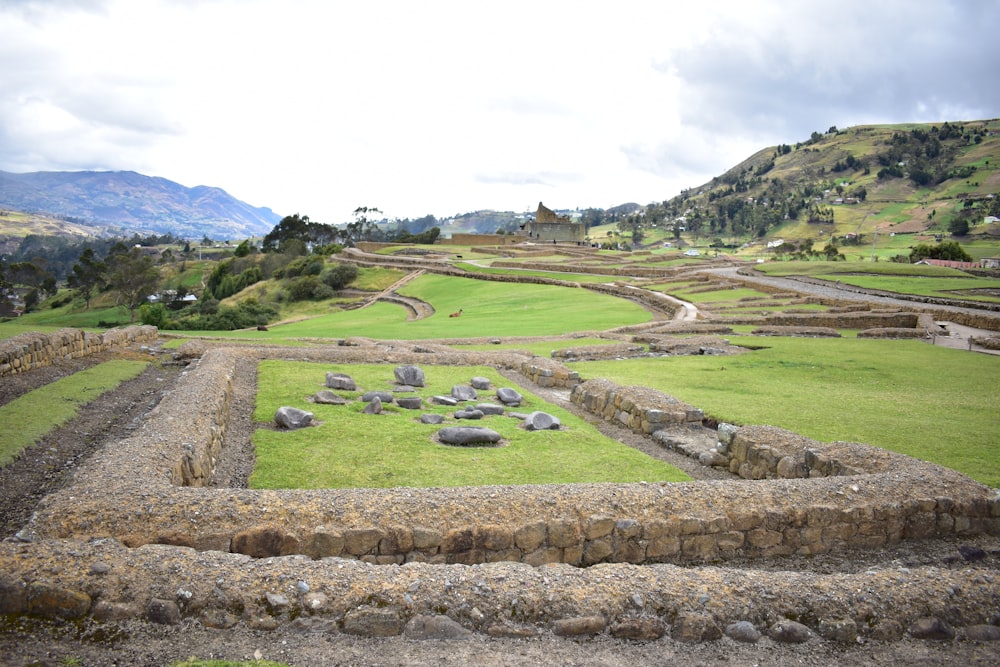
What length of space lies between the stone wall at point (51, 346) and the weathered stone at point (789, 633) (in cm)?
1674

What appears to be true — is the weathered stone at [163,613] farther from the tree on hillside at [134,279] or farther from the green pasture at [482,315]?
the tree on hillside at [134,279]

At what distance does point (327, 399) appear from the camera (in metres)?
12.6

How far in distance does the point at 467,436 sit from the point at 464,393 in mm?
3478

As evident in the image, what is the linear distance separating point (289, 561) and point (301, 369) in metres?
11.3

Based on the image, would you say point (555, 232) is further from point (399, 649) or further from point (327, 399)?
point (399, 649)

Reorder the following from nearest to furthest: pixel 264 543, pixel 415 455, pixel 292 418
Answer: pixel 264 543 → pixel 415 455 → pixel 292 418

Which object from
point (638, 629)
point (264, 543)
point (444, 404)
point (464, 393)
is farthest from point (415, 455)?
point (638, 629)

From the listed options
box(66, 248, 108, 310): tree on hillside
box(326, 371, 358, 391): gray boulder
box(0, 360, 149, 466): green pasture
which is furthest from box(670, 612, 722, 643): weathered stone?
box(66, 248, 108, 310): tree on hillside

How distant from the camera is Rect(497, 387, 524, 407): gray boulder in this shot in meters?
13.6

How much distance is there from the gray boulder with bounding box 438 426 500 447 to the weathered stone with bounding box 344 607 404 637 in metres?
5.44

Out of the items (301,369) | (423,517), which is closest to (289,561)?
(423,517)

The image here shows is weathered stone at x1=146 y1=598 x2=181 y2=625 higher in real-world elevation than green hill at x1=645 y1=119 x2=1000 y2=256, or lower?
lower

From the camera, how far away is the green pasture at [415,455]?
343 inches

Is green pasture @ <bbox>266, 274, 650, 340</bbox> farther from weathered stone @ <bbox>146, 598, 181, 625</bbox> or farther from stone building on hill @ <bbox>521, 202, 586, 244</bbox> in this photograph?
stone building on hill @ <bbox>521, 202, 586, 244</bbox>
